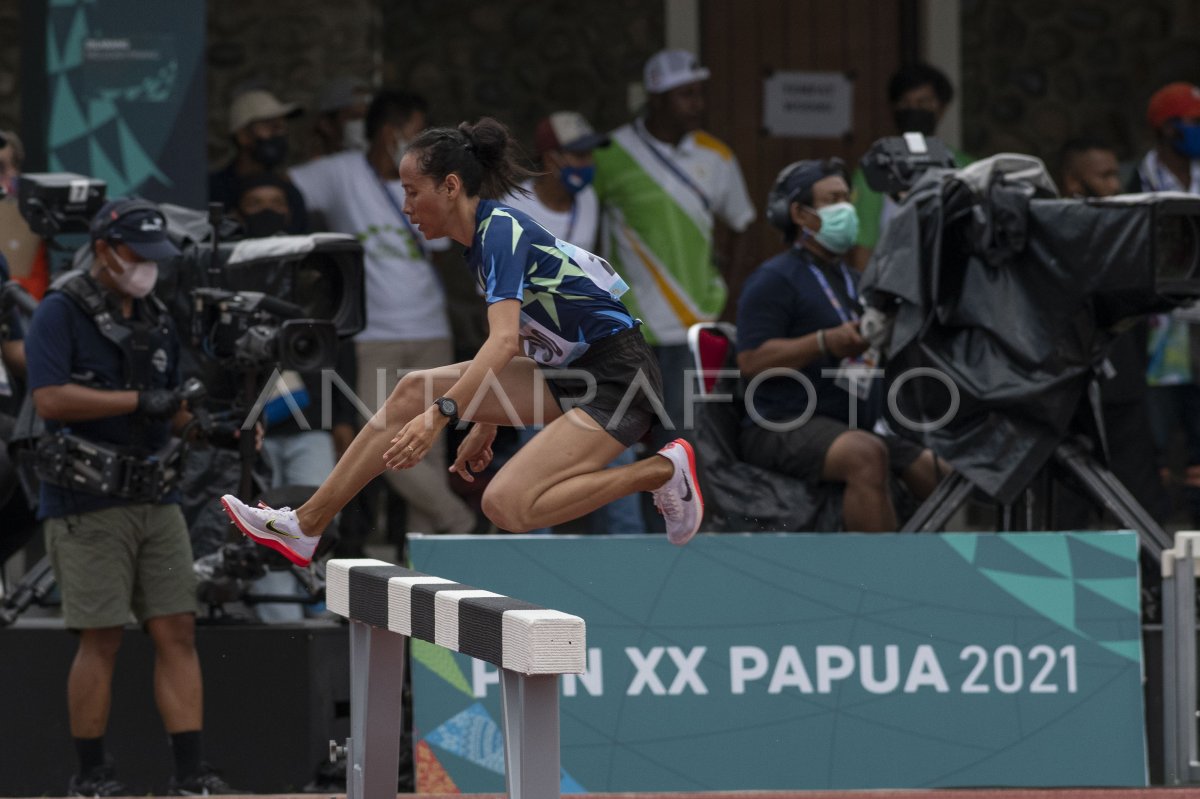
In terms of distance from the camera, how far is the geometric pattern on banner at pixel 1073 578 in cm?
710

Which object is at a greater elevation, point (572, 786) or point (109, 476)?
point (109, 476)

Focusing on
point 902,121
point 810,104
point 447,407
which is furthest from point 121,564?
point 810,104

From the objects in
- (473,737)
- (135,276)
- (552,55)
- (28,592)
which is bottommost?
(473,737)

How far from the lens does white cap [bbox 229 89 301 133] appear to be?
9.42m

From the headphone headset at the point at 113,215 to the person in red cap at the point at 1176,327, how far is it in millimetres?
4276

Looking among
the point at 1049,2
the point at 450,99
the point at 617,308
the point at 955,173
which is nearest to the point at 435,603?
the point at 617,308

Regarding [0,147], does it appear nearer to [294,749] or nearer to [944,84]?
[294,749]

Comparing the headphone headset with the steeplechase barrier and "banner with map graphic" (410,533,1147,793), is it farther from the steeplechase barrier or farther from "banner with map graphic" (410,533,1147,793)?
the steeplechase barrier

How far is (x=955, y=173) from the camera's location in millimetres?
7488

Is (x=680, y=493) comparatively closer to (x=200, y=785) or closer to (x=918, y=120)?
(x=200, y=785)

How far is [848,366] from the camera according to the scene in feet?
25.9

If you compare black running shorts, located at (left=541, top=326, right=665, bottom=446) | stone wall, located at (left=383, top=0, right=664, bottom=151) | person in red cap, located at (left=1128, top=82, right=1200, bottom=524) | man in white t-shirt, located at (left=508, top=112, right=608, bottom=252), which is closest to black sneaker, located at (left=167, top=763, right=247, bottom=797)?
black running shorts, located at (left=541, top=326, right=665, bottom=446)

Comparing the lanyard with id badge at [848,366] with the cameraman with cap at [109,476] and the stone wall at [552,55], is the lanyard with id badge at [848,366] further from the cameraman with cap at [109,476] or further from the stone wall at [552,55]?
the stone wall at [552,55]

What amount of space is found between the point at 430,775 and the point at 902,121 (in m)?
3.72
